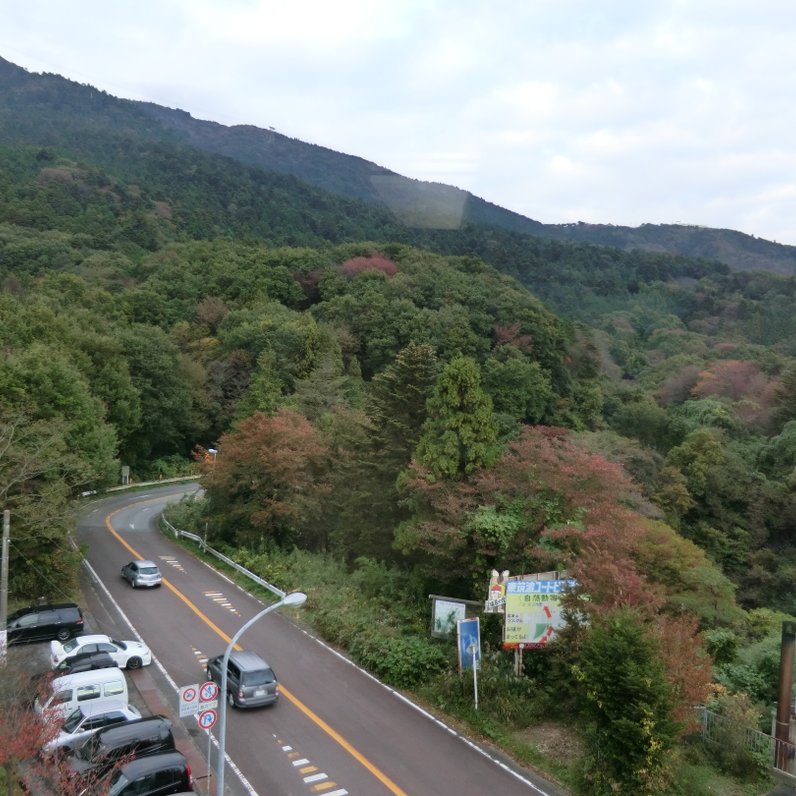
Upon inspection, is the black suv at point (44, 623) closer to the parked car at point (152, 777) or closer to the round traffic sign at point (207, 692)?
the parked car at point (152, 777)

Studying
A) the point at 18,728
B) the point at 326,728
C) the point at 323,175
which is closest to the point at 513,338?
the point at 326,728

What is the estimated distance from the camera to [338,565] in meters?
25.1

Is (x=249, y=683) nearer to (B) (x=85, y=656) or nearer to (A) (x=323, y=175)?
(B) (x=85, y=656)

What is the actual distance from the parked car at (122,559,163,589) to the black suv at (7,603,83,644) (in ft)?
13.2

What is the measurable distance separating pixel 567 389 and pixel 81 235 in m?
64.1

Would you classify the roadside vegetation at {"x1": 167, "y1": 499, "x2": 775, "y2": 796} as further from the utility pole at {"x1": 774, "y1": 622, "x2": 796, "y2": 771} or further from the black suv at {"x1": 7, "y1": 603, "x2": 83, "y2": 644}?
the black suv at {"x1": 7, "y1": 603, "x2": 83, "y2": 644}

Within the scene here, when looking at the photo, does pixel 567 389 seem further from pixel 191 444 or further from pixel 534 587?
pixel 534 587

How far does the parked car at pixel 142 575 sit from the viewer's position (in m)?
23.9

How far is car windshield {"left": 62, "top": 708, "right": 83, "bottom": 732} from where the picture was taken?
42.4ft

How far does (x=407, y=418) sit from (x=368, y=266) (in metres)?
50.2

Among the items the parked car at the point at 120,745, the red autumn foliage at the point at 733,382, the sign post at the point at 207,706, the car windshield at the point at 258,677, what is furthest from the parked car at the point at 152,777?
the red autumn foliage at the point at 733,382

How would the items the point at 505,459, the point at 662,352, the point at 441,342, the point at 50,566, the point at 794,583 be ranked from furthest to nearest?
the point at 662,352 < the point at 441,342 < the point at 794,583 < the point at 50,566 < the point at 505,459

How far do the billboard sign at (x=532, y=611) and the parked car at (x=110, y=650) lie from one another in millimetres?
9820

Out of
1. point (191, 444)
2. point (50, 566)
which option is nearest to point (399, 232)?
point (191, 444)
